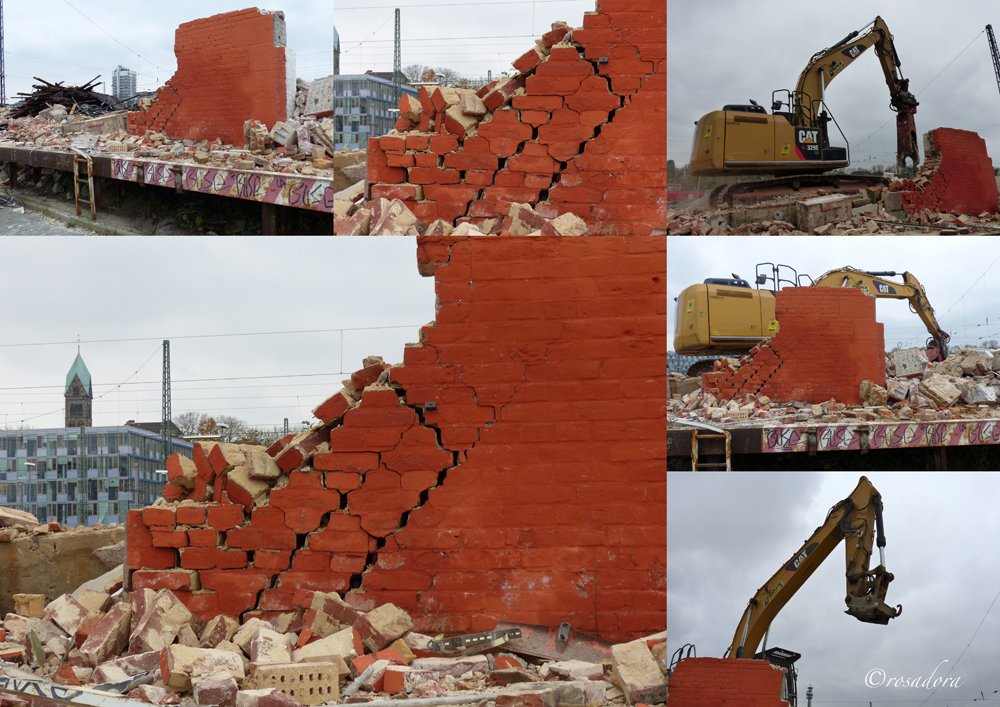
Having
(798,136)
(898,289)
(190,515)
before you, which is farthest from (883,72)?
(190,515)

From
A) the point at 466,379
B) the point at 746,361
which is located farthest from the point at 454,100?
the point at 746,361

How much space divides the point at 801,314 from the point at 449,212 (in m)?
5.55

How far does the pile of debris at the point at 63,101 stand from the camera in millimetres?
8586

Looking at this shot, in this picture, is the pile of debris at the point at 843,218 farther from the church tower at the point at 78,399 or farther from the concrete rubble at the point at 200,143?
the church tower at the point at 78,399

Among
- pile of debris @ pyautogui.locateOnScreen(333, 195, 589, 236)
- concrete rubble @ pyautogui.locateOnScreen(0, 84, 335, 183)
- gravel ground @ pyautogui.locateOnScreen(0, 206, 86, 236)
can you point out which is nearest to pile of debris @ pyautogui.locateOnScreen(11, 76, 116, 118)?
concrete rubble @ pyautogui.locateOnScreen(0, 84, 335, 183)

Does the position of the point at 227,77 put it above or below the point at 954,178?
above

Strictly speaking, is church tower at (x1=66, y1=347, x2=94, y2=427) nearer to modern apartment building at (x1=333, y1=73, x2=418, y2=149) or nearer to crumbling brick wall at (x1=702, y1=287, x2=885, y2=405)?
modern apartment building at (x1=333, y1=73, x2=418, y2=149)

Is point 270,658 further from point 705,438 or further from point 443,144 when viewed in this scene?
point 705,438

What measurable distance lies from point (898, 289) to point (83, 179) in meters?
9.94

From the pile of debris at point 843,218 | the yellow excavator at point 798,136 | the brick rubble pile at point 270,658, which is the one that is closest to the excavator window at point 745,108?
the yellow excavator at point 798,136

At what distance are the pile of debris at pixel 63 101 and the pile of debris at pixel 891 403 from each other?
26.1 feet

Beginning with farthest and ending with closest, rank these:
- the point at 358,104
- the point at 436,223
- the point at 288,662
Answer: the point at 358,104 < the point at 436,223 < the point at 288,662

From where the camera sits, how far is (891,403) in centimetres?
818

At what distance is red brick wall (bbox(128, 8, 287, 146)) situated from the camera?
7.57 m
